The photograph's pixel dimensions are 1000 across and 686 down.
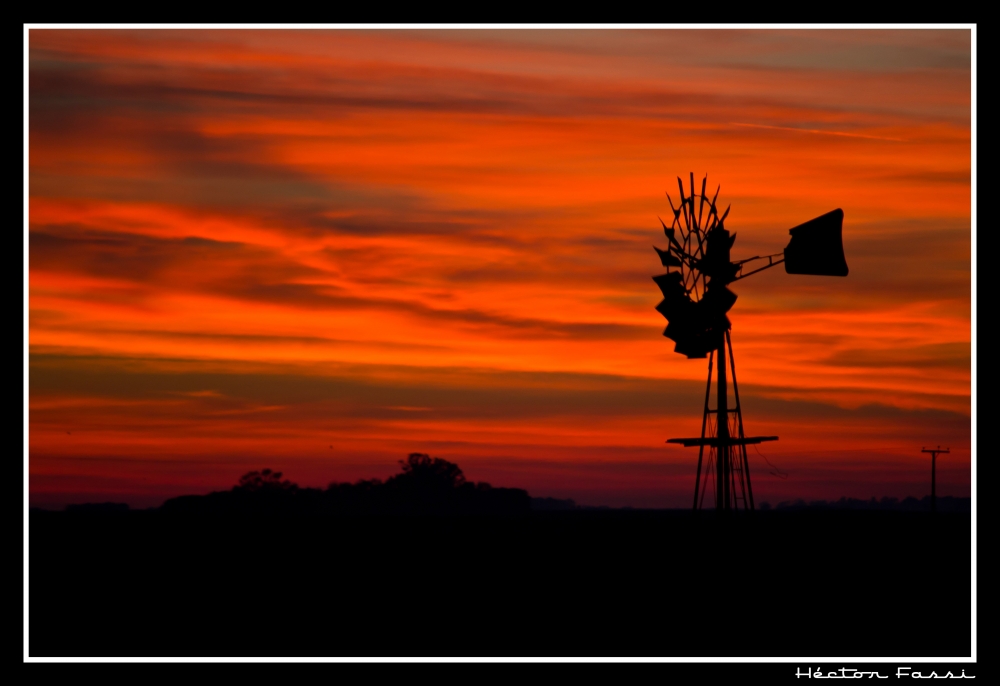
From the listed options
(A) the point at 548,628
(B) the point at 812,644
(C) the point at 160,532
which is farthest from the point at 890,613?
(C) the point at 160,532

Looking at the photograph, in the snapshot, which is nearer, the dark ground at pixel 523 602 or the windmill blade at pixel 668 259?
the dark ground at pixel 523 602

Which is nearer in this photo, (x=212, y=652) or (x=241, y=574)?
(x=212, y=652)

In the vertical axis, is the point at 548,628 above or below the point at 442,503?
above

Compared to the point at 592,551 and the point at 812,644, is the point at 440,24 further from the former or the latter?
the point at 592,551

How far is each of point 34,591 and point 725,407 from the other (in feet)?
56.7

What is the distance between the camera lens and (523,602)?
26.7 m

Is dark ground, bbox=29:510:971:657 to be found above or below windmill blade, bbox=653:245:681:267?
below

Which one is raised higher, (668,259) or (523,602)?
(668,259)

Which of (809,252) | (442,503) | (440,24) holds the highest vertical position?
(440,24)

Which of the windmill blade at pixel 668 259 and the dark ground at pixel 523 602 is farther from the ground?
the windmill blade at pixel 668 259

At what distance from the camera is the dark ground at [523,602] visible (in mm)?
21484

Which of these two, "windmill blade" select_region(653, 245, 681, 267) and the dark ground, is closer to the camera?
the dark ground

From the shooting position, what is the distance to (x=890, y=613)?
2502 centimetres

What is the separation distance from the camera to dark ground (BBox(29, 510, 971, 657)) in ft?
70.5
